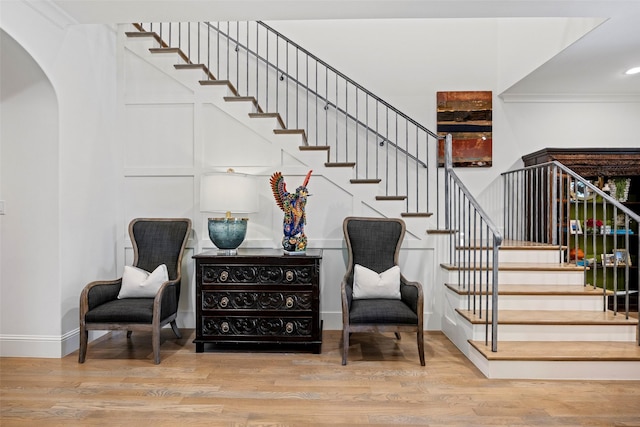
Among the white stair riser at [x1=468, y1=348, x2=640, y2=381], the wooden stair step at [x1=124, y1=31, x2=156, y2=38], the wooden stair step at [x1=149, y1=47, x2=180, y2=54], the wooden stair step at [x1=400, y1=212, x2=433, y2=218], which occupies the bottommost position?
the white stair riser at [x1=468, y1=348, x2=640, y2=381]

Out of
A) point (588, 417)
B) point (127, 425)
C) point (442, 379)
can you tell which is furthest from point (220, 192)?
point (588, 417)

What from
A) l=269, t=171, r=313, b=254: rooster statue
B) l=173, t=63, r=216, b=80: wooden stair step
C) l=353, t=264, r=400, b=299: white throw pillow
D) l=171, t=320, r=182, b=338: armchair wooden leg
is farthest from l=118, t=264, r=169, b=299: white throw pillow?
l=173, t=63, r=216, b=80: wooden stair step

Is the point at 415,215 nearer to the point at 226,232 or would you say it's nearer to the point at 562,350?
the point at 562,350

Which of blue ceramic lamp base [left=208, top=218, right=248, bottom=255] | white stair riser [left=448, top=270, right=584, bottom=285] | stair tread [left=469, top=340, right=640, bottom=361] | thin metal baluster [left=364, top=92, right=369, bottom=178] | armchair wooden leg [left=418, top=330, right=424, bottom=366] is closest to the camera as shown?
Answer: stair tread [left=469, top=340, right=640, bottom=361]

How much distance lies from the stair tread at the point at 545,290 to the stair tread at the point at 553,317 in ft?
0.51

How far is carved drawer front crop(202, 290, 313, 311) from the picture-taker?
12.6ft

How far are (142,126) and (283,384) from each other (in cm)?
305

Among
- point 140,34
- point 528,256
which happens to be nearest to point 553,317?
point 528,256

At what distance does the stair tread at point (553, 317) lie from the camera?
354cm

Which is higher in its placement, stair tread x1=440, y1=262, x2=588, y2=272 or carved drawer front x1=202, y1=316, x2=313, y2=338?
stair tread x1=440, y1=262, x2=588, y2=272

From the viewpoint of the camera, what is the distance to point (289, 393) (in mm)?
2963

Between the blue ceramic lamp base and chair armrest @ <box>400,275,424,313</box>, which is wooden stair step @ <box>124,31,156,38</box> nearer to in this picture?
the blue ceramic lamp base

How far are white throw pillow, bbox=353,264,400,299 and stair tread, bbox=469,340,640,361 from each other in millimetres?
763

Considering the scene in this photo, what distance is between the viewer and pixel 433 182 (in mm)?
5410
